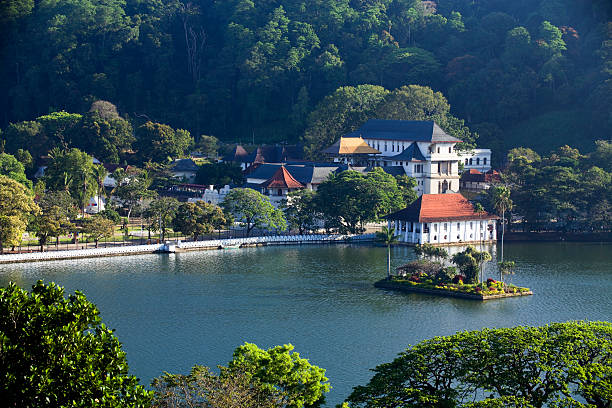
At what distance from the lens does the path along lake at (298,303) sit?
43.4m

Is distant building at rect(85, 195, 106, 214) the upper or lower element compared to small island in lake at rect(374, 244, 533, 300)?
upper

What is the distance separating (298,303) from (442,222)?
2148 centimetres

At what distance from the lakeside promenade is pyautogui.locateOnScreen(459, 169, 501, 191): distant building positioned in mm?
17287

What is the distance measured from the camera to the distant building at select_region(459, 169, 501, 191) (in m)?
87.0

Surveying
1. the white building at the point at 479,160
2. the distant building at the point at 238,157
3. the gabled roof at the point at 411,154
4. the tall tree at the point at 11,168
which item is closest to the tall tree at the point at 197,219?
the tall tree at the point at 11,168

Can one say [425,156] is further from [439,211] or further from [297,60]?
[297,60]

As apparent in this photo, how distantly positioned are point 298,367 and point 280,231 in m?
40.6

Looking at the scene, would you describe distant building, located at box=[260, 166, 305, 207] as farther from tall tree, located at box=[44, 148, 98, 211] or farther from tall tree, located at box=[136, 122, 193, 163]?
tall tree, located at box=[136, 122, 193, 163]

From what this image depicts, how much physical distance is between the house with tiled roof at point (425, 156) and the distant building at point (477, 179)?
1.99 metres

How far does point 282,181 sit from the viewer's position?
80625 mm

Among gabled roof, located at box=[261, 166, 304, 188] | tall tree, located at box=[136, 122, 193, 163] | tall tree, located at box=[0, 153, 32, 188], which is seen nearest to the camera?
gabled roof, located at box=[261, 166, 304, 188]

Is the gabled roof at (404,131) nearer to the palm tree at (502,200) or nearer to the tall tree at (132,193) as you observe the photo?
the palm tree at (502,200)

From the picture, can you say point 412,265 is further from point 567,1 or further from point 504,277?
Result: point 567,1

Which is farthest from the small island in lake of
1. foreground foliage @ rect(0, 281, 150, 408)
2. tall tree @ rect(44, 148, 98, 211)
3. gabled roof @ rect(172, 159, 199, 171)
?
gabled roof @ rect(172, 159, 199, 171)
